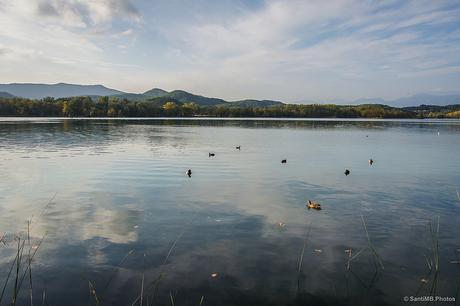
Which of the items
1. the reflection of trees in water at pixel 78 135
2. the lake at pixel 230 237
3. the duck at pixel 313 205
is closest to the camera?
the lake at pixel 230 237

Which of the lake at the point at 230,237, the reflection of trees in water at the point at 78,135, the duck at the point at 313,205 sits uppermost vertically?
the reflection of trees in water at the point at 78,135

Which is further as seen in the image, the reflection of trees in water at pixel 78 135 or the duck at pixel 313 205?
the reflection of trees in water at pixel 78 135

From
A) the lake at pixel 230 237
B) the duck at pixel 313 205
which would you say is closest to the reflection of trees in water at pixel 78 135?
the lake at pixel 230 237

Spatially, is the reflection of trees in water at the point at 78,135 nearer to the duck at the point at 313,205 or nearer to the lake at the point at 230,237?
the lake at the point at 230,237

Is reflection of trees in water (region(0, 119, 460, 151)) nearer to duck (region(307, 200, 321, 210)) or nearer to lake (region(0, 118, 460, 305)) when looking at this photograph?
A: lake (region(0, 118, 460, 305))

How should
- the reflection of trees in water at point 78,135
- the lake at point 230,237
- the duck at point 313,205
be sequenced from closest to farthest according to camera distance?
the lake at point 230,237 < the duck at point 313,205 < the reflection of trees in water at point 78,135

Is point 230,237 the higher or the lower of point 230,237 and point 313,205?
the lower

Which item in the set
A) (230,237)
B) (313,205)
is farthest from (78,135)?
A: (230,237)

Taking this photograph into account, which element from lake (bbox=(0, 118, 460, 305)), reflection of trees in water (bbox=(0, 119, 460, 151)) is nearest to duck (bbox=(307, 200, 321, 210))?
lake (bbox=(0, 118, 460, 305))

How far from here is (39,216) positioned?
15500mm

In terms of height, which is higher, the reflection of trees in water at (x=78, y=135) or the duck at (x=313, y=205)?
the reflection of trees in water at (x=78, y=135)

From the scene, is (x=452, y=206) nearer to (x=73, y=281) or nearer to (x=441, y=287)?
(x=441, y=287)

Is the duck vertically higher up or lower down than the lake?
higher up

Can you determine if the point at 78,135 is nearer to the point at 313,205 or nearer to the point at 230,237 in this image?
the point at 313,205
